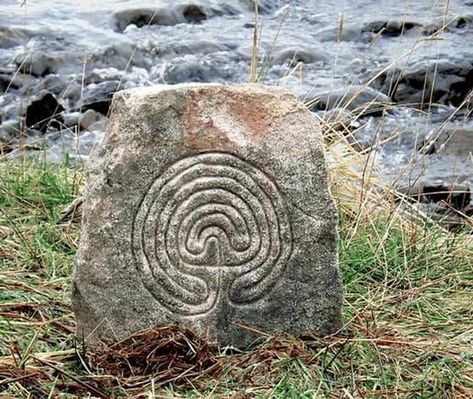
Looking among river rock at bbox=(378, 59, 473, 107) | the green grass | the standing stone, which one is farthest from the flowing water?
the standing stone

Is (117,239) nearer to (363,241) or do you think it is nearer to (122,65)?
(363,241)

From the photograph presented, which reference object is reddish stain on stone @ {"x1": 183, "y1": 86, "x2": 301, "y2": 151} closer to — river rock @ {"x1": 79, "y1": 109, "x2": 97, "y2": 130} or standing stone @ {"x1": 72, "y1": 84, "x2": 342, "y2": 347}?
standing stone @ {"x1": 72, "y1": 84, "x2": 342, "y2": 347}

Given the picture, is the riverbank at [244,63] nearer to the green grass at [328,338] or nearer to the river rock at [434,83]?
the river rock at [434,83]

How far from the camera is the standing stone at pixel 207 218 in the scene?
2602mm

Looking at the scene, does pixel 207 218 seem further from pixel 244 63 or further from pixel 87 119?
pixel 244 63

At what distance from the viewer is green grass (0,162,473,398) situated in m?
2.46

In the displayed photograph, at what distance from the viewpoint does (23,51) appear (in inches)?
278

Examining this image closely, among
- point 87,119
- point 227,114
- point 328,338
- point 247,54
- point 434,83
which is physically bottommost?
point 247,54

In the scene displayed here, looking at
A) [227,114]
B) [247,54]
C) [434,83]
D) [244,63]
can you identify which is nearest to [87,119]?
[244,63]

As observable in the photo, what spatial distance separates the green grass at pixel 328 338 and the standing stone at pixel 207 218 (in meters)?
0.13

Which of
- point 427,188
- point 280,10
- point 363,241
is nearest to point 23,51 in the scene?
point 280,10

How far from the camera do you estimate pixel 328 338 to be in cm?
274

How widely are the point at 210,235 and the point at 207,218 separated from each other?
5 cm

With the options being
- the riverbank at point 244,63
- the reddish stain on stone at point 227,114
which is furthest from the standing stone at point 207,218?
the riverbank at point 244,63
